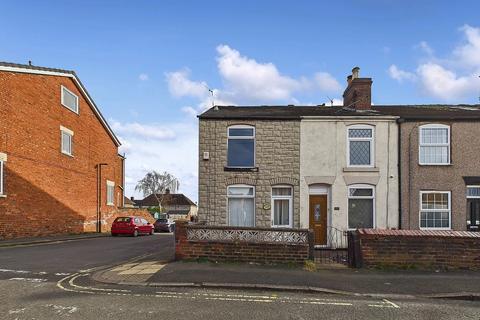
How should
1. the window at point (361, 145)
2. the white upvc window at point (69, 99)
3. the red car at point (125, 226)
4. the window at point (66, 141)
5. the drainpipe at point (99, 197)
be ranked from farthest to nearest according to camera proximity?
the drainpipe at point (99, 197)
the red car at point (125, 226)
the white upvc window at point (69, 99)
the window at point (66, 141)
the window at point (361, 145)

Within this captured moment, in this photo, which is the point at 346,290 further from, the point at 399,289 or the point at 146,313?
the point at 146,313

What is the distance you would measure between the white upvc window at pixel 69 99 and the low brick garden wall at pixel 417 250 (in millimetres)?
21872

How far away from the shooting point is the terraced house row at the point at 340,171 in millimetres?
17312

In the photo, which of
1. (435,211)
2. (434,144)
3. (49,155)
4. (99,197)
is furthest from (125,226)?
(434,144)

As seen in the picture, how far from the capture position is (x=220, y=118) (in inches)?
689

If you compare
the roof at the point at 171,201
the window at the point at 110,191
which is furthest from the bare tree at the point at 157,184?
the window at the point at 110,191

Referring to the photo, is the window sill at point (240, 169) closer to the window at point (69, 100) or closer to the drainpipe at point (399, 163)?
the drainpipe at point (399, 163)

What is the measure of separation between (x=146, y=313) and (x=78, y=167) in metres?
24.8

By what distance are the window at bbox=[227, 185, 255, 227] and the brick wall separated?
228 millimetres

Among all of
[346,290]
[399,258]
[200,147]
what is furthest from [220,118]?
[346,290]

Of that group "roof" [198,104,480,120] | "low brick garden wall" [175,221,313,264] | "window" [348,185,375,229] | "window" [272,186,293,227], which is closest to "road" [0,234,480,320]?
"low brick garden wall" [175,221,313,264]

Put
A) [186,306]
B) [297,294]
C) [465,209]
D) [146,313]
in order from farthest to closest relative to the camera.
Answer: [465,209]
[297,294]
[186,306]
[146,313]

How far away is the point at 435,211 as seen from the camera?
17.3 m

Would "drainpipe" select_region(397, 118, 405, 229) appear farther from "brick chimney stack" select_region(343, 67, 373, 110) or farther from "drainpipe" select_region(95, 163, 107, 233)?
"drainpipe" select_region(95, 163, 107, 233)
